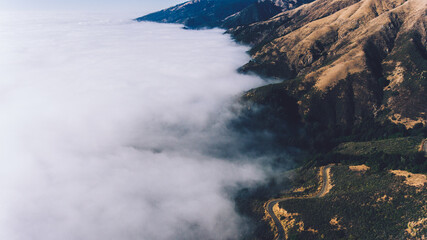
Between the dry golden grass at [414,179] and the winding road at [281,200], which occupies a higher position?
the dry golden grass at [414,179]

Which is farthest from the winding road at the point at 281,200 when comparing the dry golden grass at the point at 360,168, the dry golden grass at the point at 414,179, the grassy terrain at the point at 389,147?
the dry golden grass at the point at 414,179

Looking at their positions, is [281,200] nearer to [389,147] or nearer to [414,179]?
[414,179]

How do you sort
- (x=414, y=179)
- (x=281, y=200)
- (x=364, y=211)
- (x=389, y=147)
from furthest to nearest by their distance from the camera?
(x=389, y=147)
(x=281, y=200)
(x=414, y=179)
(x=364, y=211)

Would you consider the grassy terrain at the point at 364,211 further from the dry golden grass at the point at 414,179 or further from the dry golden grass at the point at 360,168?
the dry golden grass at the point at 360,168

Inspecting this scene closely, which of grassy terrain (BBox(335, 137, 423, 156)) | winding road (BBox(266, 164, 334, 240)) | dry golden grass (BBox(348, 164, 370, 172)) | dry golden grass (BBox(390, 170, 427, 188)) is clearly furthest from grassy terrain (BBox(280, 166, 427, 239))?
grassy terrain (BBox(335, 137, 423, 156))

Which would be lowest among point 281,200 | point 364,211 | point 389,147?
point 281,200

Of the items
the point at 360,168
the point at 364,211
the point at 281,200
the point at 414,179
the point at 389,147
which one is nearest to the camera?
the point at 364,211

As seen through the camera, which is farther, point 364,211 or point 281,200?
point 281,200

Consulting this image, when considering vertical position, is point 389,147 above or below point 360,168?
above

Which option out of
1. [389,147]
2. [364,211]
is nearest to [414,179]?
[364,211]
